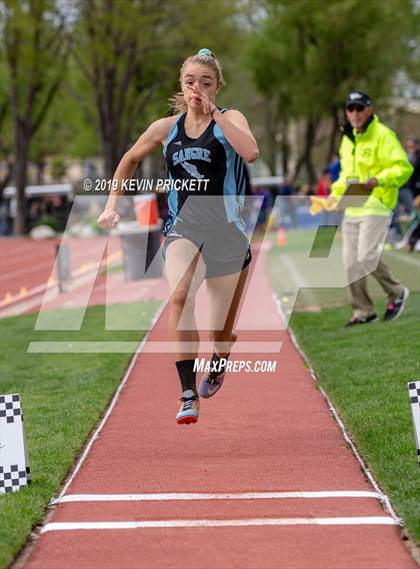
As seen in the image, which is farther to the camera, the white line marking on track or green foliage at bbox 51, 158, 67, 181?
green foliage at bbox 51, 158, 67, 181

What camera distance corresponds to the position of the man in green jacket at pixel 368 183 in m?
11.6

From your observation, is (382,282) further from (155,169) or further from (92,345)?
(155,169)

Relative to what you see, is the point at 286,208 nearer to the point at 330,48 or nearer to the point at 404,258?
the point at 330,48

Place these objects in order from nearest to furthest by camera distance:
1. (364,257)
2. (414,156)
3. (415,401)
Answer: (415,401) → (364,257) → (414,156)

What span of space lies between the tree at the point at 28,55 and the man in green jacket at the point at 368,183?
121 feet

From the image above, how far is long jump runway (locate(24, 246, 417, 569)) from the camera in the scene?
5.07 m

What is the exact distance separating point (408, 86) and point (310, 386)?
52.9 m

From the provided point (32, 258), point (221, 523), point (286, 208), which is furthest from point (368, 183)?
point (286, 208)

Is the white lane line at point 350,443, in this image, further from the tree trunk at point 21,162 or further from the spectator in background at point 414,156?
the tree trunk at point 21,162

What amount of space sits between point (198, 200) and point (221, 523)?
2.25 meters

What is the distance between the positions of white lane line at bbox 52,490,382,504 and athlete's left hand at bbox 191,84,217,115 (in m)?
2.24

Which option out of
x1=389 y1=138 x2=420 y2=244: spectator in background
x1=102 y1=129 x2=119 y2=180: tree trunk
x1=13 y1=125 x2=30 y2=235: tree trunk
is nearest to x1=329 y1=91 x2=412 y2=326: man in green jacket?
x1=389 y1=138 x2=420 y2=244: spectator in background

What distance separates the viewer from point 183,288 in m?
7.05

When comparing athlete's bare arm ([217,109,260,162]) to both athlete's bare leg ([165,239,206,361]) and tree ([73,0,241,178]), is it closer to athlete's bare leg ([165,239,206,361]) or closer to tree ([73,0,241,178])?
athlete's bare leg ([165,239,206,361])
